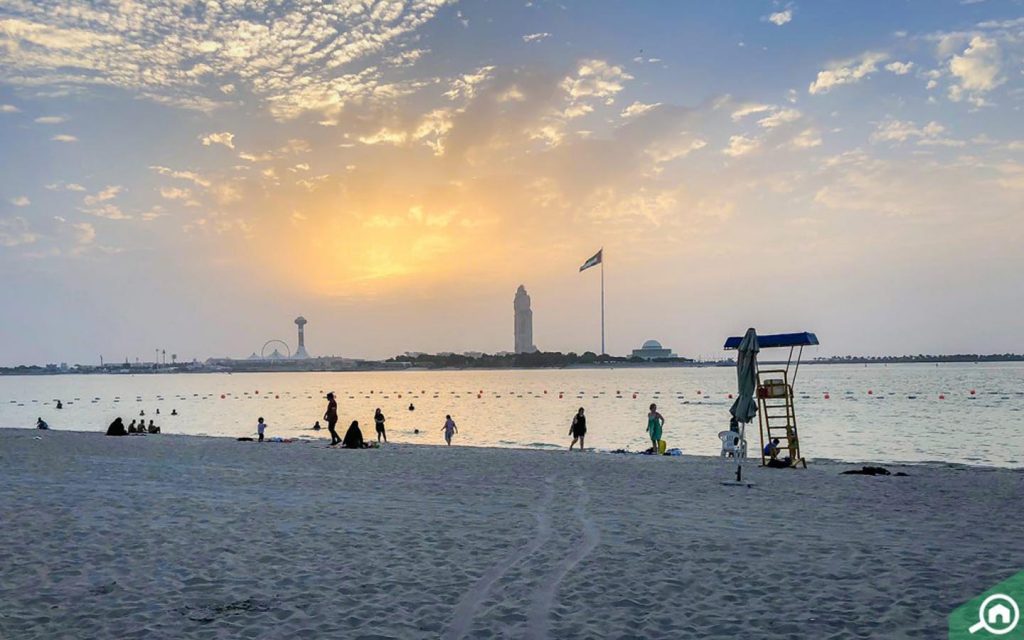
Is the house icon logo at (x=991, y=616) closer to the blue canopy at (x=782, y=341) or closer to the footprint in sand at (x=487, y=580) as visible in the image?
the footprint in sand at (x=487, y=580)

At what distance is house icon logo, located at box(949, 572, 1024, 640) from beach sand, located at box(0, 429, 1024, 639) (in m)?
0.18

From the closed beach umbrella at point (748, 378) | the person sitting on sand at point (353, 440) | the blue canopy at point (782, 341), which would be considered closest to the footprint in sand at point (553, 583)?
the closed beach umbrella at point (748, 378)

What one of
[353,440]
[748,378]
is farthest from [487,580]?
[353,440]

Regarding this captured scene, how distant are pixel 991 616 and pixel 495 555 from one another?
574 centimetres

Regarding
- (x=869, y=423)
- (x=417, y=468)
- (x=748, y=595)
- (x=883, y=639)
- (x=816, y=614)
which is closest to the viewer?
(x=883, y=639)

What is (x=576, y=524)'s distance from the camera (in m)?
12.5

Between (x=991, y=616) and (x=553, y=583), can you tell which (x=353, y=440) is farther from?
(x=991, y=616)

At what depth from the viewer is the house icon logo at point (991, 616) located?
7.07m

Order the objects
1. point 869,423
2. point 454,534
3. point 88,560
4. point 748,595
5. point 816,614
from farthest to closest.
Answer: point 869,423
point 454,534
point 88,560
point 748,595
point 816,614

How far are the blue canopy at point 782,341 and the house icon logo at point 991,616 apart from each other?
12.7 meters

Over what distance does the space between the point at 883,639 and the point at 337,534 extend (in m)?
7.79

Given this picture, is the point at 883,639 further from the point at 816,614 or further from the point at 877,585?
the point at 877,585

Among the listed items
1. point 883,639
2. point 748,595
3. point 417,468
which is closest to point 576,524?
point 748,595

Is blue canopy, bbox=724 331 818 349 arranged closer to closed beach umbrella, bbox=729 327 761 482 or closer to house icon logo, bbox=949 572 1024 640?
closed beach umbrella, bbox=729 327 761 482
